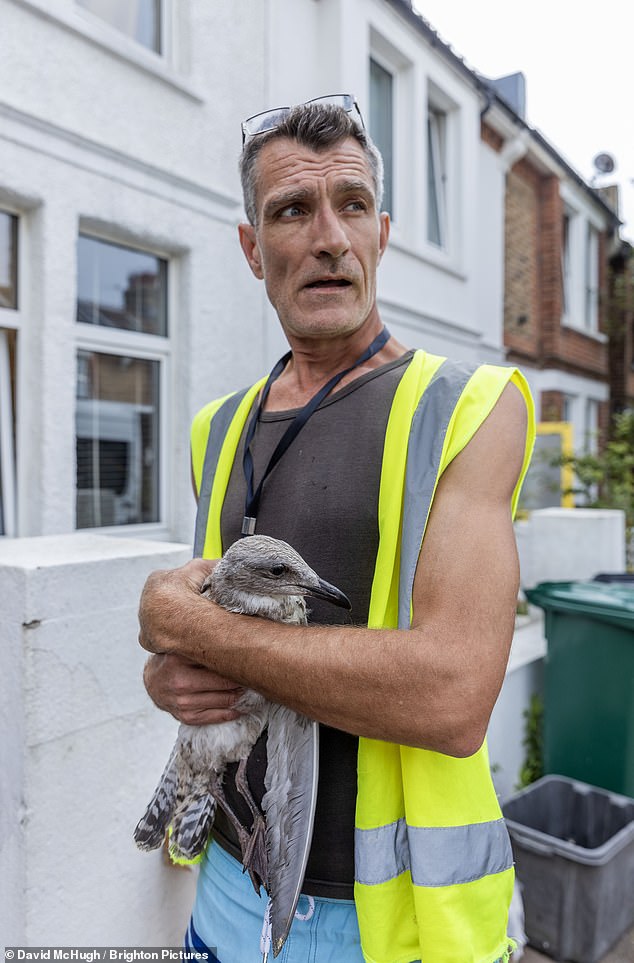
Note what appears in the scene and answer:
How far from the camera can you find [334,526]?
1542 mm

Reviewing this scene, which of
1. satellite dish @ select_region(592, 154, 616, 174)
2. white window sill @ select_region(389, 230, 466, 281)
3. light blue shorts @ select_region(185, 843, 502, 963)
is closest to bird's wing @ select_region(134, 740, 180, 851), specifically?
light blue shorts @ select_region(185, 843, 502, 963)

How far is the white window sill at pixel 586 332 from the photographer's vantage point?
13031mm

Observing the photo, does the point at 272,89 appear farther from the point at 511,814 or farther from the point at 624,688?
the point at 511,814

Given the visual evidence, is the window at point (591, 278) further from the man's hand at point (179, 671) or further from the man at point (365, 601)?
the man's hand at point (179, 671)

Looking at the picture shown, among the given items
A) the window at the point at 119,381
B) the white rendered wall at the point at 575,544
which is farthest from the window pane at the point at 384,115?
the white rendered wall at the point at 575,544

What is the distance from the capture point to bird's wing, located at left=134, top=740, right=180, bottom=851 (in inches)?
60.1

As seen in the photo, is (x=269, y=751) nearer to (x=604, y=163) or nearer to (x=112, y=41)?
(x=112, y=41)

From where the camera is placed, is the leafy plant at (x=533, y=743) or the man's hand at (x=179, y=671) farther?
the leafy plant at (x=533, y=743)

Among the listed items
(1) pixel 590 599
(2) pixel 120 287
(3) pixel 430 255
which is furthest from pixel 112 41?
(1) pixel 590 599

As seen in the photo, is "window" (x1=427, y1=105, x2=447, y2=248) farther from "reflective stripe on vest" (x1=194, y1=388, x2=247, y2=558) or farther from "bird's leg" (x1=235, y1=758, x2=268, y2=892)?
"bird's leg" (x1=235, y1=758, x2=268, y2=892)

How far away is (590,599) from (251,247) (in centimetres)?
312

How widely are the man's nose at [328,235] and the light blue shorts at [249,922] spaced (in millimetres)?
→ 1447

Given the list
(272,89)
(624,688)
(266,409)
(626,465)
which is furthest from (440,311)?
(266,409)

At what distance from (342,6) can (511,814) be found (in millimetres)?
7553
